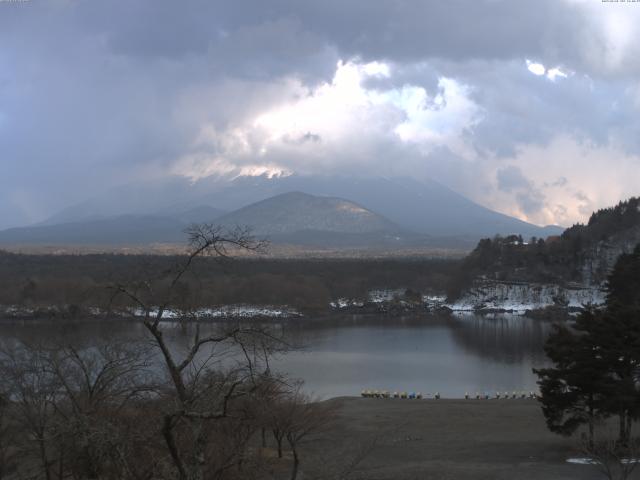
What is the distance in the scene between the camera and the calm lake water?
2261 centimetres

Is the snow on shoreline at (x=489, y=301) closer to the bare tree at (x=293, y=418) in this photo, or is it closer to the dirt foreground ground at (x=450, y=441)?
the dirt foreground ground at (x=450, y=441)

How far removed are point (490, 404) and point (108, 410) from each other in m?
13.3

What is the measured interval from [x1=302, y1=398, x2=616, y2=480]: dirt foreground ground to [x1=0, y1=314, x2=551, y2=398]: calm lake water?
2.30 m

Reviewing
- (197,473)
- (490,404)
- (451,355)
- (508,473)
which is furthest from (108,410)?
(451,355)

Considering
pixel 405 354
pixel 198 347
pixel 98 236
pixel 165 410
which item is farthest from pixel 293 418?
pixel 98 236

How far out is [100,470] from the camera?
6.16 m

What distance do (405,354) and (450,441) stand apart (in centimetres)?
1583

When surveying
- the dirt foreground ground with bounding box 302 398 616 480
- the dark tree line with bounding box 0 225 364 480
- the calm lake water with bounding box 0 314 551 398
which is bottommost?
the calm lake water with bounding box 0 314 551 398

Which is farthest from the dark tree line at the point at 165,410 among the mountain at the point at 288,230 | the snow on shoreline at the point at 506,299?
the mountain at the point at 288,230

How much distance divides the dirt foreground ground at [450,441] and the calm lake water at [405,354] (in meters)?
2.30

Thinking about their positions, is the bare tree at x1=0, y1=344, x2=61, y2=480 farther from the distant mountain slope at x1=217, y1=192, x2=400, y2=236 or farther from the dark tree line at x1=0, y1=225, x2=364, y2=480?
the distant mountain slope at x1=217, y1=192, x2=400, y2=236

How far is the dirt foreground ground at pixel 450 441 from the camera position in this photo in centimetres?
1070

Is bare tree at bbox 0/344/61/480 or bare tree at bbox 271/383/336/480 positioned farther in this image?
bare tree at bbox 271/383/336/480

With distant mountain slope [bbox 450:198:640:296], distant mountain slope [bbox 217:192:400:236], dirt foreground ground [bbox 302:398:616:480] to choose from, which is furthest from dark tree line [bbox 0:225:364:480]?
distant mountain slope [bbox 217:192:400:236]
